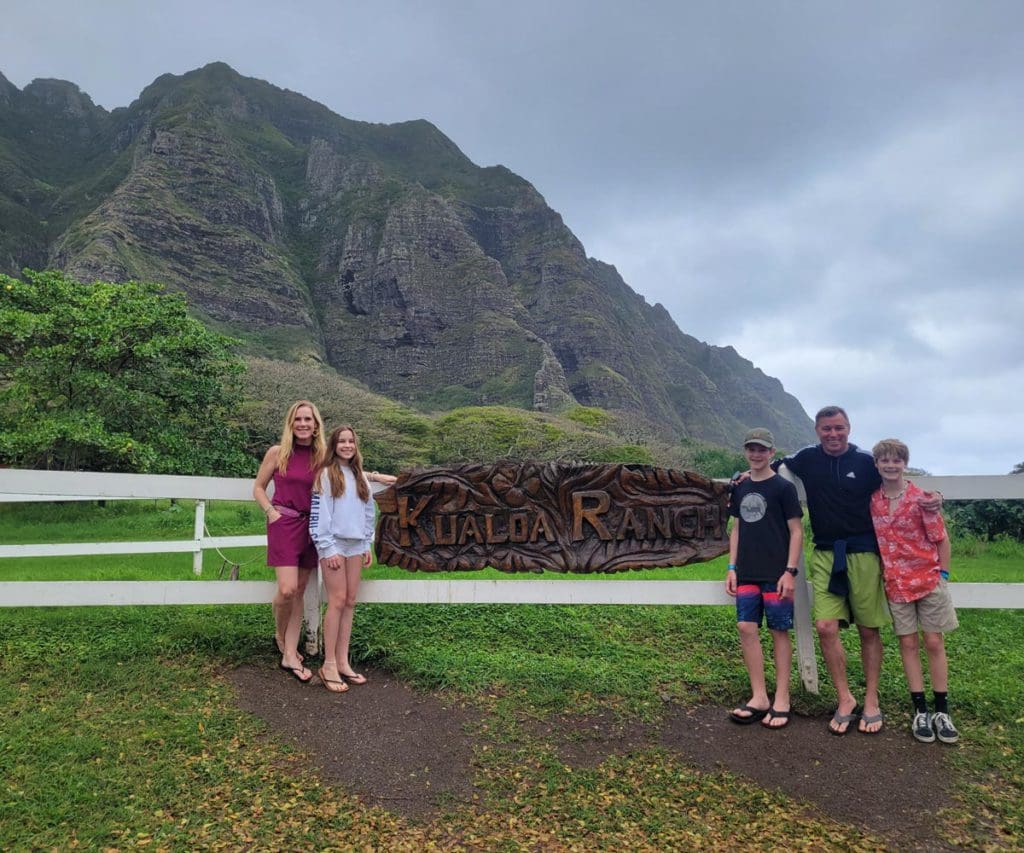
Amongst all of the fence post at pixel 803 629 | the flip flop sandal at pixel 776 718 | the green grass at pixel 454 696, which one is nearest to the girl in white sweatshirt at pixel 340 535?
the green grass at pixel 454 696

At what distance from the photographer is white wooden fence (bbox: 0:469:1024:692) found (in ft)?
12.7

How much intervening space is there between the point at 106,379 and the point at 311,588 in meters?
11.8

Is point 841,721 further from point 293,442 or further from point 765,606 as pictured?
point 293,442

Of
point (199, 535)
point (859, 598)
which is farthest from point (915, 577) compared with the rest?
point (199, 535)

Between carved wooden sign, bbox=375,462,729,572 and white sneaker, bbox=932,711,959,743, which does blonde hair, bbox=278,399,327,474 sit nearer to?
carved wooden sign, bbox=375,462,729,572

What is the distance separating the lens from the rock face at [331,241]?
73.6 meters

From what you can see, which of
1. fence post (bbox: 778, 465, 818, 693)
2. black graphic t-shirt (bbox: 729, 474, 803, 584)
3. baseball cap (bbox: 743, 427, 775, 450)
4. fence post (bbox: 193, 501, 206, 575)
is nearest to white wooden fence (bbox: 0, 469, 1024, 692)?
fence post (bbox: 778, 465, 818, 693)

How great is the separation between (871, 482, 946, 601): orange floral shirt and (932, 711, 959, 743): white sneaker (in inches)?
25.5

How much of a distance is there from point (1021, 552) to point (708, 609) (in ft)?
18.2

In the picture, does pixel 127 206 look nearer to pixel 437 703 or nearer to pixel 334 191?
pixel 334 191

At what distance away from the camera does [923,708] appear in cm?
339

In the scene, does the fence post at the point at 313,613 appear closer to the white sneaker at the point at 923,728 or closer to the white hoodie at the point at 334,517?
the white hoodie at the point at 334,517

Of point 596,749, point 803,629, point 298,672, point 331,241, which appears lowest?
point 596,749

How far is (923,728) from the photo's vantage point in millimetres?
3338
